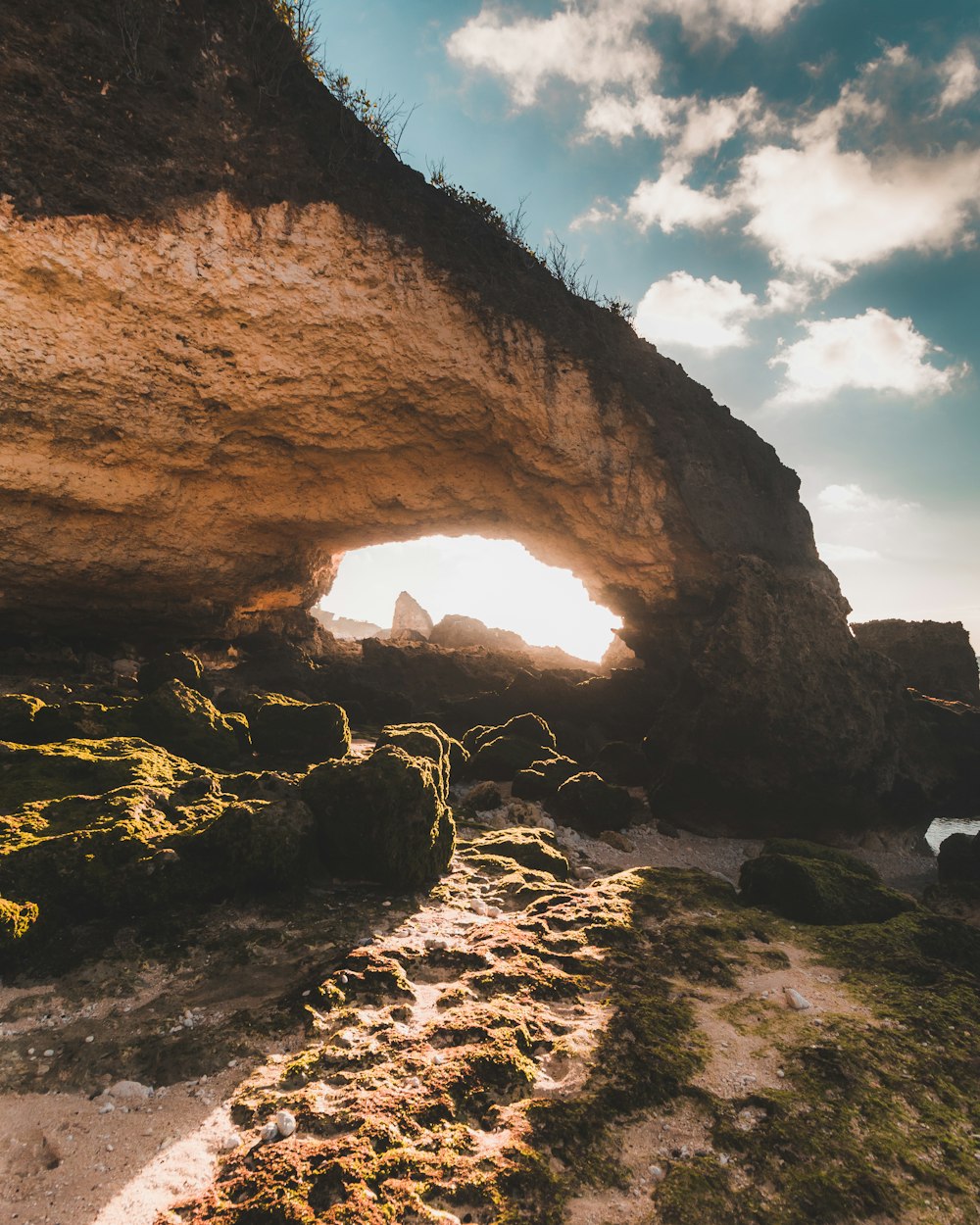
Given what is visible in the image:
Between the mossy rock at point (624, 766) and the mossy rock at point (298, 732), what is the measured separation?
325 inches

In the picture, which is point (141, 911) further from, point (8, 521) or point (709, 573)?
point (709, 573)

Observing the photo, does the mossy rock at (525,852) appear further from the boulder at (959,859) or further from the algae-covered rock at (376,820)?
the boulder at (959,859)

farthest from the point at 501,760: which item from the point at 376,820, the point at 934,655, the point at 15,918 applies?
the point at 934,655

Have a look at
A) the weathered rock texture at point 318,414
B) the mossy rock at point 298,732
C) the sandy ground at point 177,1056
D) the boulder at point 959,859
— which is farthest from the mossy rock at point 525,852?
the boulder at point 959,859

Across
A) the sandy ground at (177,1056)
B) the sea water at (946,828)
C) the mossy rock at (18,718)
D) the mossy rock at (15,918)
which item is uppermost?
the mossy rock at (18,718)

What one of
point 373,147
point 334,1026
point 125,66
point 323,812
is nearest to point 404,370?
point 373,147

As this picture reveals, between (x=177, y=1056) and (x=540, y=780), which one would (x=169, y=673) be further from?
(x=177, y=1056)

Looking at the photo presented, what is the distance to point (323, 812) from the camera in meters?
8.13

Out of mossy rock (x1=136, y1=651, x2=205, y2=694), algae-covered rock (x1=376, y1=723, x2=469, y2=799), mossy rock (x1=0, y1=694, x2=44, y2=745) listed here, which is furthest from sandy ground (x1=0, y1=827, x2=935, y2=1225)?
mossy rock (x1=136, y1=651, x2=205, y2=694)

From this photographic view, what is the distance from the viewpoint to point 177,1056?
442cm

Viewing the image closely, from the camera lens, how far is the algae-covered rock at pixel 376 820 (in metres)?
8.00

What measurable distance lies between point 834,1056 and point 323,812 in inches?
242

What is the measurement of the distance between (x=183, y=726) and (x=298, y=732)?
7.93ft

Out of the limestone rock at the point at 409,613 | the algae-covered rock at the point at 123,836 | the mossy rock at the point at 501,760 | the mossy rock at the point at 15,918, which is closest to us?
the mossy rock at the point at 15,918
